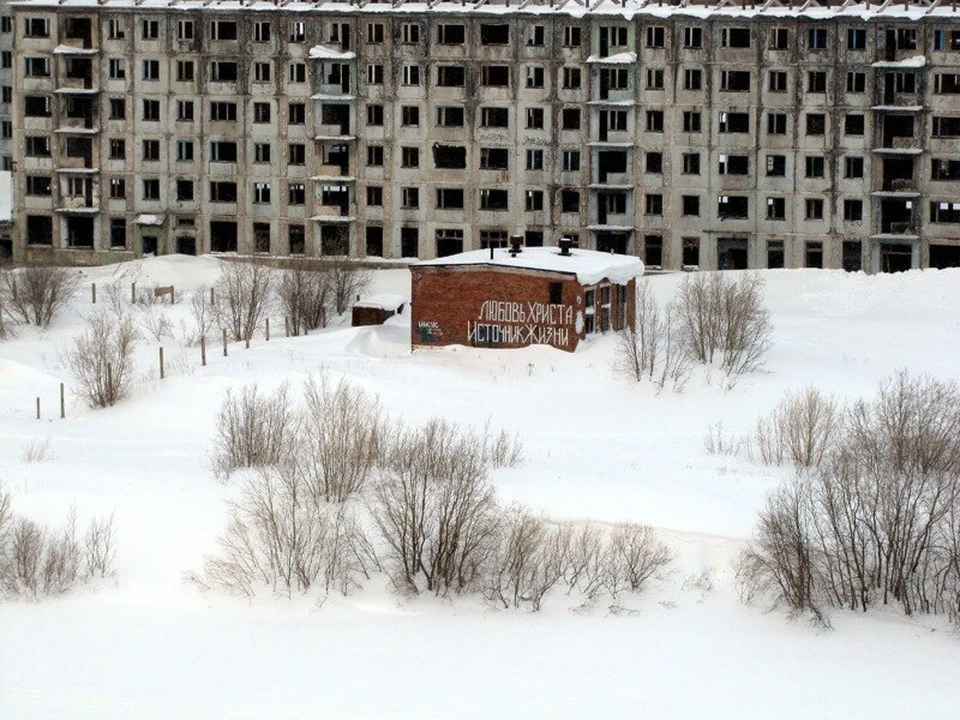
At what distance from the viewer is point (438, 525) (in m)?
39.7

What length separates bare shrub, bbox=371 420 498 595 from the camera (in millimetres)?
39250

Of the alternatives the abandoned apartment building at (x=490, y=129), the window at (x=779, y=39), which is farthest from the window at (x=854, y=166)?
the window at (x=779, y=39)

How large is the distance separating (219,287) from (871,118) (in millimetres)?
28723

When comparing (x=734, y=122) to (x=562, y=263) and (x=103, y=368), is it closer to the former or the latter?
(x=562, y=263)

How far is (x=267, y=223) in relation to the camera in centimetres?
8662

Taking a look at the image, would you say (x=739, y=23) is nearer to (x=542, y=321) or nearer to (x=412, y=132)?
(x=412, y=132)

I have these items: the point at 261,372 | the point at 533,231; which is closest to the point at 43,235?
the point at 533,231

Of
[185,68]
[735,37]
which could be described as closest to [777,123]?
[735,37]

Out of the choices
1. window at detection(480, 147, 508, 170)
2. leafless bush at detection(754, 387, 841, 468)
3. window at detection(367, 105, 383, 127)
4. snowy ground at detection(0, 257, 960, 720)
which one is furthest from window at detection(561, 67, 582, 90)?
leafless bush at detection(754, 387, 841, 468)

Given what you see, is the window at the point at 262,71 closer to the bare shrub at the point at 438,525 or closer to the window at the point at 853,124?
the window at the point at 853,124

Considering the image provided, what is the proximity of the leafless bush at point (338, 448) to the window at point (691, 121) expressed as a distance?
4109cm

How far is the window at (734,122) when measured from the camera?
83250 mm

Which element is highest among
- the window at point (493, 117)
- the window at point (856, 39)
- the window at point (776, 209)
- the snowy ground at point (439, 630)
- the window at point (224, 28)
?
the window at point (224, 28)

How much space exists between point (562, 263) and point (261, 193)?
95.8 ft
